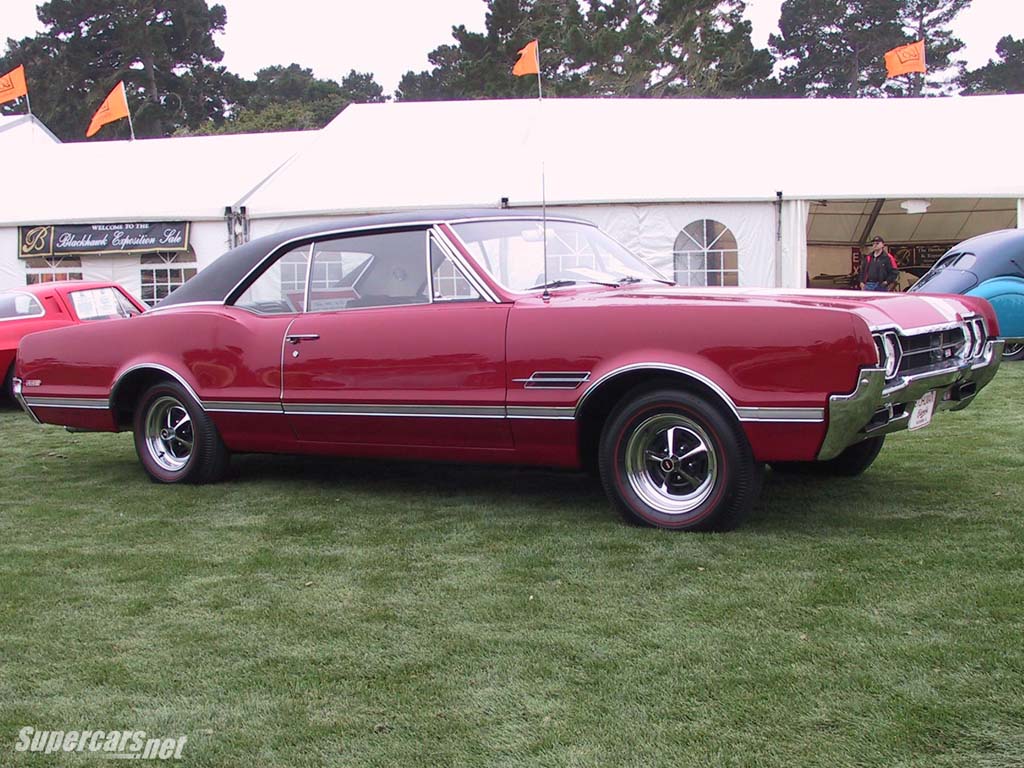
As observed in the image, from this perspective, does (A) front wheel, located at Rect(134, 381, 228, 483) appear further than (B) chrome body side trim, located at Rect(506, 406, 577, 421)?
Yes

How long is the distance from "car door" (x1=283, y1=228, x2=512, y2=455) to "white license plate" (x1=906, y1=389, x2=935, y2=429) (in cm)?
171

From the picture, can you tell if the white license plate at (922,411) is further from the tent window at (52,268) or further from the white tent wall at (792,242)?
the tent window at (52,268)

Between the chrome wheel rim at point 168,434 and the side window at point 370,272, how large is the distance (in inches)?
46.3

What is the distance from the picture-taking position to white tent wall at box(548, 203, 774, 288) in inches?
580

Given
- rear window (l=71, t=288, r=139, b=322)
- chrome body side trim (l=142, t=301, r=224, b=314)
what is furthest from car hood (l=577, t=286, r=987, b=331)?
rear window (l=71, t=288, r=139, b=322)

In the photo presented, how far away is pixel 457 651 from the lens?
3.32m

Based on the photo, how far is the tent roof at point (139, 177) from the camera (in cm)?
1594

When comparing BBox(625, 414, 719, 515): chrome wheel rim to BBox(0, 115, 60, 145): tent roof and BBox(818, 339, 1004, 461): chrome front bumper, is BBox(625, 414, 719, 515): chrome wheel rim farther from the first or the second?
BBox(0, 115, 60, 145): tent roof

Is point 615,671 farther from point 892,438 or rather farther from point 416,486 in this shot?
point 892,438

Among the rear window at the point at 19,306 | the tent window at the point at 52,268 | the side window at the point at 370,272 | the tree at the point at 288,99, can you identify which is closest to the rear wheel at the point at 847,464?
the side window at the point at 370,272

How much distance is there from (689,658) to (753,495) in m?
1.44

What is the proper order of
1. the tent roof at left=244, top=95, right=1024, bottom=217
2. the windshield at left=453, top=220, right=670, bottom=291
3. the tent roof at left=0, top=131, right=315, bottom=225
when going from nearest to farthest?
the windshield at left=453, top=220, right=670, bottom=291
the tent roof at left=244, top=95, right=1024, bottom=217
the tent roof at left=0, top=131, right=315, bottom=225

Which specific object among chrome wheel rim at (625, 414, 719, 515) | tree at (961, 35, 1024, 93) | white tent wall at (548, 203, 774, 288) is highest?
tree at (961, 35, 1024, 93)

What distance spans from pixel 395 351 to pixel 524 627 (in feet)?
6.61
